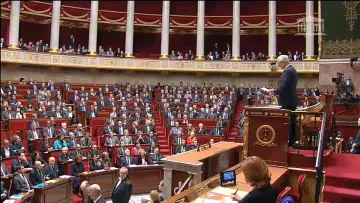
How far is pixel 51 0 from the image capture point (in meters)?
21.8

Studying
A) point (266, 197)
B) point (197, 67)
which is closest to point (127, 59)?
point (197, 67)

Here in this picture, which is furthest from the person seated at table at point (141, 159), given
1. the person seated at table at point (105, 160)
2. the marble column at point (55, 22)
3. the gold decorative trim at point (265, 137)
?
the marble column at point (55, 22)

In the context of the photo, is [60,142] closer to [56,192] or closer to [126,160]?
[126,160]

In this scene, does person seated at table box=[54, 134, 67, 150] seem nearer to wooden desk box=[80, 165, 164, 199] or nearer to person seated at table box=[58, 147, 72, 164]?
person seated at table box=[58, 147, 72, 164]

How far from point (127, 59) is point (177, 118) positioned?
27.7ft

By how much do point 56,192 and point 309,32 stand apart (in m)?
18.6

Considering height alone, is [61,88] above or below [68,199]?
above

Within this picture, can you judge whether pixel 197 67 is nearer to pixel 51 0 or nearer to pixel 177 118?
pixel 177 118

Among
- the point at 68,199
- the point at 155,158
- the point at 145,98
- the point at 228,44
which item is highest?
the point at 228,44

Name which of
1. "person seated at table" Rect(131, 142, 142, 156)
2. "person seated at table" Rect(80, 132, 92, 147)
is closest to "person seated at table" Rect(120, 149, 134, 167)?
"person seated at table" Rect(131, 142, 142, 156)

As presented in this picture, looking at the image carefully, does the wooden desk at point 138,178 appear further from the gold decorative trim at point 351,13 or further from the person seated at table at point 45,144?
the gold decorative trim at point 351,13

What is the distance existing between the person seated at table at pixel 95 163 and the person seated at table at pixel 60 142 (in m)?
1.20

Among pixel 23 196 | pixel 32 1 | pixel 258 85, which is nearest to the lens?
pixel 23 196

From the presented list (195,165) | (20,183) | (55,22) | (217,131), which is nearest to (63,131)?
(20,183)
